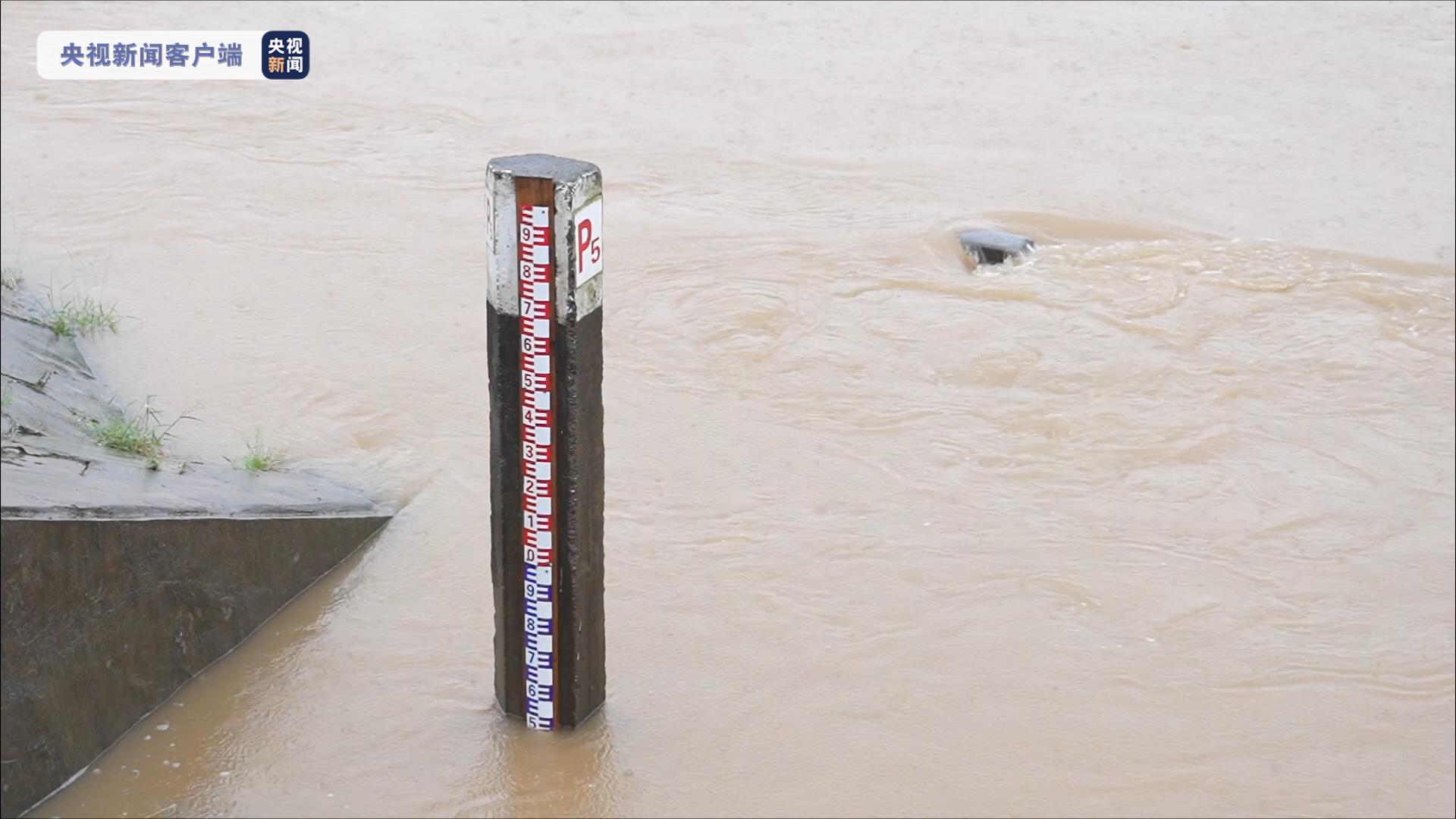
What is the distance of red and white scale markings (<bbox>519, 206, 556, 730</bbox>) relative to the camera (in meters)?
4.09

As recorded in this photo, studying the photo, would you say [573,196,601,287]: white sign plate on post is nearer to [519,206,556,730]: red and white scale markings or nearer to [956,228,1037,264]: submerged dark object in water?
[519,206,556,730]: red and white scale markings

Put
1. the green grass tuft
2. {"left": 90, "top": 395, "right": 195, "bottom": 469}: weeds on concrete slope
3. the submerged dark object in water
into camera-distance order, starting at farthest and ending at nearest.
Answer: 1. the submerged dark object in water
2. the green grass tuft
3. {"left": 90, "top": 395, "right": 195, "bottom": 469}: weeds on concrete slope

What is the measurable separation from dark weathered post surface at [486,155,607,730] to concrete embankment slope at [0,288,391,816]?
1.02 metres

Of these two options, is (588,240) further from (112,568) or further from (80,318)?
(80,318)

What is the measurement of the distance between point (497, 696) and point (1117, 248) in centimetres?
574

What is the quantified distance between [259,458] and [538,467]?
209 cm

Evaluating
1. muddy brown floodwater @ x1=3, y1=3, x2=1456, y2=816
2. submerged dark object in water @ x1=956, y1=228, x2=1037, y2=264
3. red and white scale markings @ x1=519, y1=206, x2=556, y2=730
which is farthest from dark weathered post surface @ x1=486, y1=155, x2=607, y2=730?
submerged dark object in water @ x1=956, y1=228, x2=1037, y2=264

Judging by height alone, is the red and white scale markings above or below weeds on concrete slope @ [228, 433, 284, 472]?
above

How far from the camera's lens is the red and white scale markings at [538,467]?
161 inches

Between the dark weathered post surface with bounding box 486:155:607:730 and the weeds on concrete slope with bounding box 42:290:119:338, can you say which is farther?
the weeds on concrete slope with bounding box 42:290:119:338

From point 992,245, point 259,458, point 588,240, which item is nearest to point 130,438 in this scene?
point 259,458

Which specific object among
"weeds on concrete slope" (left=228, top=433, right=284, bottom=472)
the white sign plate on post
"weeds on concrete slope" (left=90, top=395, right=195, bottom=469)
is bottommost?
"weeds on concrete slope" (left=228, top=433, right=284, bottom=472)

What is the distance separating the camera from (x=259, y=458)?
601cm

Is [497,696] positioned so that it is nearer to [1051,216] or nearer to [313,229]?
[313,229]
